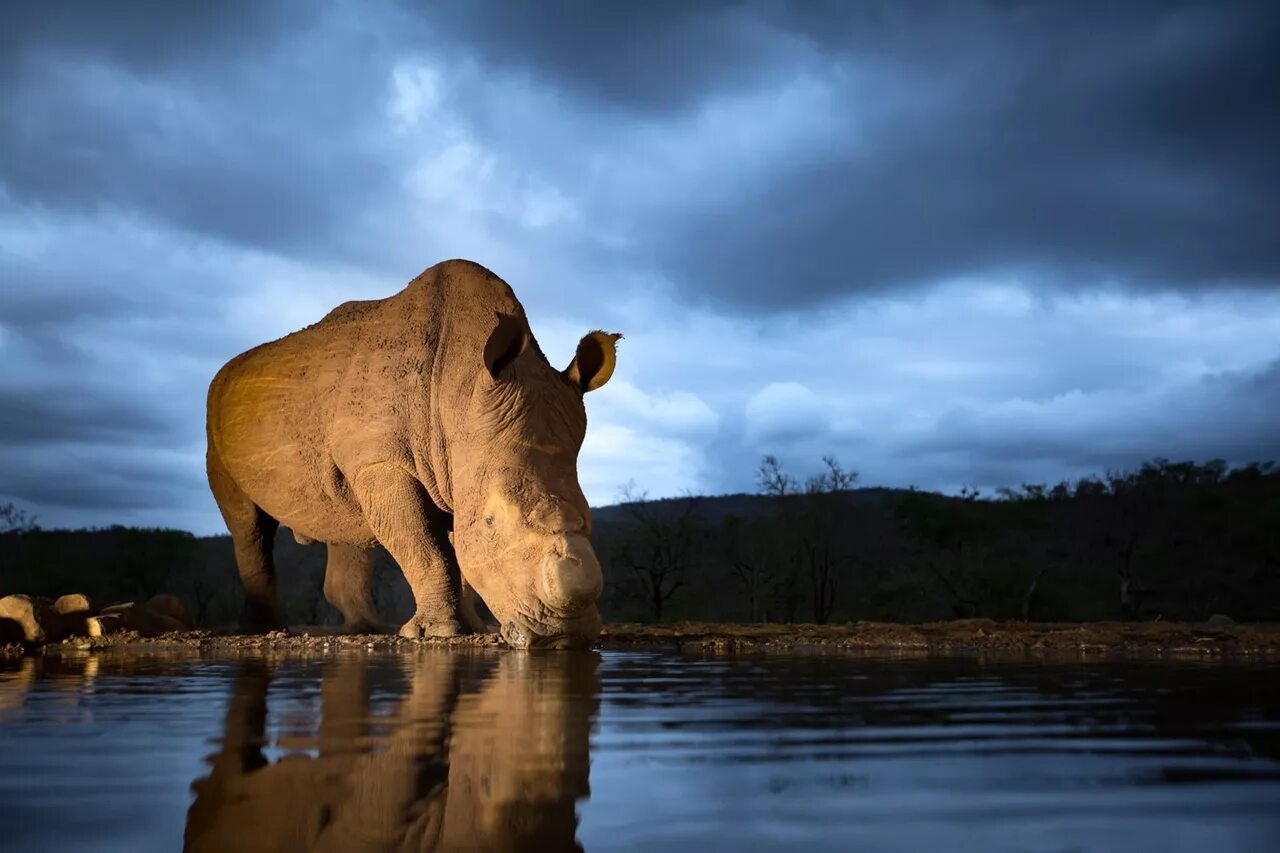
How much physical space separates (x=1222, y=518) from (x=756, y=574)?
51.3ft

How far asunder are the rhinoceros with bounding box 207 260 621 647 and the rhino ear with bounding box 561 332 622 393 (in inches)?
0.5

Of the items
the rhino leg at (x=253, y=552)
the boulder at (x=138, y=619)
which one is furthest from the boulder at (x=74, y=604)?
the rhino leg at (x=253, y=552)

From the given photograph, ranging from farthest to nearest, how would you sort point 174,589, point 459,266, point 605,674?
point 174,589
point 459,266
point 605,674

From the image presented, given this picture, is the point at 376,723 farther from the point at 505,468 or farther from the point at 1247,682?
the point at 505,468

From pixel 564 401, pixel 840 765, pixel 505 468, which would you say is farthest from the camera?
pixel 564 401

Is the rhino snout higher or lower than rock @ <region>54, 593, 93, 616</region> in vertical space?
higher

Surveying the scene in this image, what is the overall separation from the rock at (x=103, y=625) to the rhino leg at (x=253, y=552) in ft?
8.19

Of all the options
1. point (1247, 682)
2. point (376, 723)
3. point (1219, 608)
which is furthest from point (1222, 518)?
point (376, 723)

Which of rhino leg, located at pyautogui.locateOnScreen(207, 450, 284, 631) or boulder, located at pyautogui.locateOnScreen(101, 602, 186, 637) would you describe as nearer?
boulder, located at pyautogui.locateOnScreen(101, 602, 186, 637)

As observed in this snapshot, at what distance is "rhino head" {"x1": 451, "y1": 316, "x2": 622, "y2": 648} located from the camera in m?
6.92

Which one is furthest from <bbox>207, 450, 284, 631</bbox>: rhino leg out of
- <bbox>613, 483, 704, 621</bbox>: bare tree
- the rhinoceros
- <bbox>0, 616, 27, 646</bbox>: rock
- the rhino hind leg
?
<bbox>613, 483, 704, 621</bbox>: bare tree

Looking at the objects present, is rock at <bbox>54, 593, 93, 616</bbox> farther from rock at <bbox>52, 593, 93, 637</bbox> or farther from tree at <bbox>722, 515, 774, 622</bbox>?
tree at <bbox>722, 515, 774, 622</bbox>

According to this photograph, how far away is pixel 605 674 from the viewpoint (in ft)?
15.4

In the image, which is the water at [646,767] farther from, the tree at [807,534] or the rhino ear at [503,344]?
the tree at [807,534]
